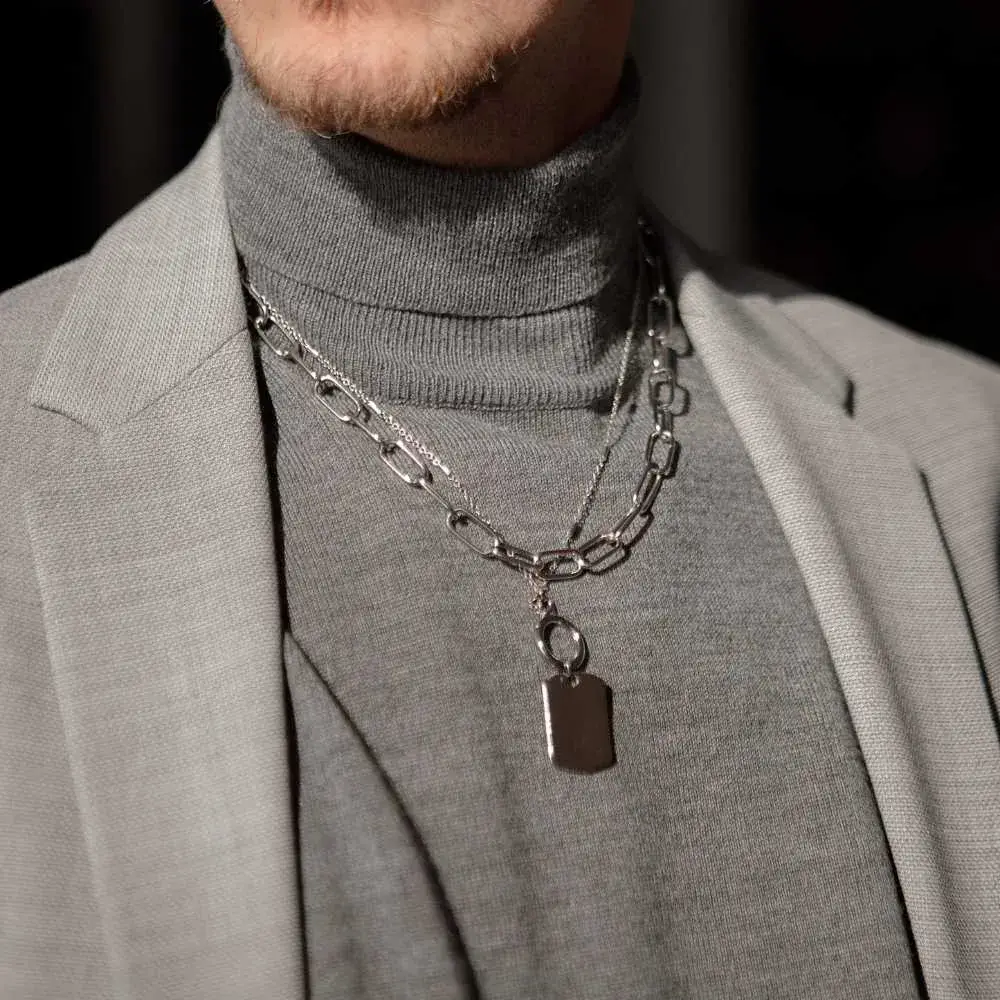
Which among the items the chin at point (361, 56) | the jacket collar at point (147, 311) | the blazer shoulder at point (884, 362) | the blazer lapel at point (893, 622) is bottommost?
the blazer lapel at point (893, 622)

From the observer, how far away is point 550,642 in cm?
82

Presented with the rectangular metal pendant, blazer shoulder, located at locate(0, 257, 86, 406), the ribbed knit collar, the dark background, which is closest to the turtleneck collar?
the ribbed knit collar

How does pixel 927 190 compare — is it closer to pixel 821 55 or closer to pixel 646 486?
pixel 821 55

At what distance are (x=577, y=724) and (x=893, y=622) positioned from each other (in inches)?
11.2

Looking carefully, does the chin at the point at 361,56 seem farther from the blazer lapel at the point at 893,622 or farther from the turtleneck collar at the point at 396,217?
the blazer lapel at the point at 893,622

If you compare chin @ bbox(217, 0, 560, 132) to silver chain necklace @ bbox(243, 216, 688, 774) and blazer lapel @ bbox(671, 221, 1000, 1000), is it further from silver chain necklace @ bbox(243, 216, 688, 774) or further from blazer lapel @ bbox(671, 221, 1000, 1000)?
blazer lapel @ bbox(671, 221, 1000, 1000)

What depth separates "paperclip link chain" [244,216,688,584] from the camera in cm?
85

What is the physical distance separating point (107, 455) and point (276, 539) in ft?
0.36

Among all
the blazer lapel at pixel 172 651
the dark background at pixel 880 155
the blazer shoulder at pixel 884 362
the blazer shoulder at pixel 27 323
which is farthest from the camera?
the dark background at pixel 880 155

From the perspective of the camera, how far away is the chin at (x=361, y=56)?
0.79 m

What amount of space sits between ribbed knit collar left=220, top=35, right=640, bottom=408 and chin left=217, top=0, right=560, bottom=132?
0.19 feet

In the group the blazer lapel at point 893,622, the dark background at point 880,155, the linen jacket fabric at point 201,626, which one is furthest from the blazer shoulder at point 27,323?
the dark background at point 880,155

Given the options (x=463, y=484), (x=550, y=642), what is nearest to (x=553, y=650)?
(x=550, y=642)

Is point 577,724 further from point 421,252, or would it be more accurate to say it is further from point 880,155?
point 880,155
